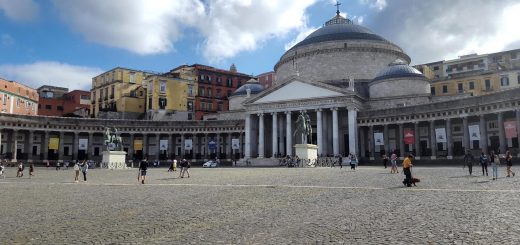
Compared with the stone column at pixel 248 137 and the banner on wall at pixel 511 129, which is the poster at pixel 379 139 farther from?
the stone column at pixel 248 137

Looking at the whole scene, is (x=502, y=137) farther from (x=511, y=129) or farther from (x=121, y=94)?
(x=121, y=94)

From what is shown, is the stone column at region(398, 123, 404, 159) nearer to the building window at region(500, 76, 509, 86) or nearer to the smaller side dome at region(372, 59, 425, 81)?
the smaller side dome at region(372, 59, 425, 81)

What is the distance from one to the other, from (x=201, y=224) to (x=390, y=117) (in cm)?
4940

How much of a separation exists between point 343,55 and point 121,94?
3953 centimetres

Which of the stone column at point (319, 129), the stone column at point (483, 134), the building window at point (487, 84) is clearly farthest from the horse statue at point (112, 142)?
the building window at point (487, 84)

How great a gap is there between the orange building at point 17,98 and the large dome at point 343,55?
43069mm

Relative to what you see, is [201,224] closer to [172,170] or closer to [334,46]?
[172,170]

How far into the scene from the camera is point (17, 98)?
233ft

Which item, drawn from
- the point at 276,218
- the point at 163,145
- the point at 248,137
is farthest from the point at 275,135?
the point at 276,218

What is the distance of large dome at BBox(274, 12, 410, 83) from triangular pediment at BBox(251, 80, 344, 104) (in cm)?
650

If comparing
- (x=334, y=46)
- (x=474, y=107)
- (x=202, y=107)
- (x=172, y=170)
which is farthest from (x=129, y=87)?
(x=474, y=107)

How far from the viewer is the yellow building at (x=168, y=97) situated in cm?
7600

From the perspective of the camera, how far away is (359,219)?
1045cm

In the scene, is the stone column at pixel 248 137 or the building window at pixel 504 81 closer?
the stone column at pixel 248 137
